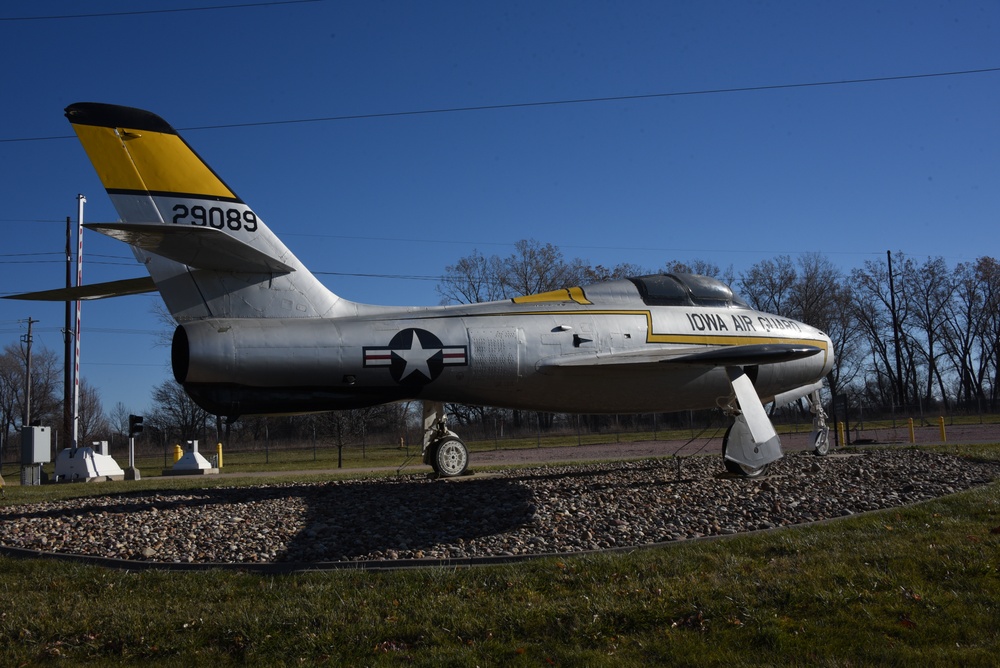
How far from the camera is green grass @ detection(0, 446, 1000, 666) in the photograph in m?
5.39

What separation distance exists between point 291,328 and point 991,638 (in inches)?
360

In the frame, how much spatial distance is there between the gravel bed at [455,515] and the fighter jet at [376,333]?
4.80ft

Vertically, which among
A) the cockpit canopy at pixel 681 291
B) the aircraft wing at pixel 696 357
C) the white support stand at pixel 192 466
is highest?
the cockpit canopy at pixel 681 291

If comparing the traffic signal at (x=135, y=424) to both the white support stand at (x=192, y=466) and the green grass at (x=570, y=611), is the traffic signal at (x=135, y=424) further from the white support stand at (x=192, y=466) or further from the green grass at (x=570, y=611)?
the green grass at (x=570, y=611)

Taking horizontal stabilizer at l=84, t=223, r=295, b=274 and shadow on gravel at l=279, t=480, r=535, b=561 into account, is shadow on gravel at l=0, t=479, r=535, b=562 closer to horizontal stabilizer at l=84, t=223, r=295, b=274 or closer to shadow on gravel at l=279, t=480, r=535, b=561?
shadow on gravel at l=279, t=480, r=535, b=561

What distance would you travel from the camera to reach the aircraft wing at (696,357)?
13.0 meters

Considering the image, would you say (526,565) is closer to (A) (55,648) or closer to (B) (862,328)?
(A) (55,648)

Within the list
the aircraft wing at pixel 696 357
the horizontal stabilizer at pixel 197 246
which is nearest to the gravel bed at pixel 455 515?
the aircraft wing at pixel 696 357

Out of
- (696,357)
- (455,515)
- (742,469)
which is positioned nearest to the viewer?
(455,515)

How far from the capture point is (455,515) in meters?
10.1

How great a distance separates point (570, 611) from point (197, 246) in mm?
7261

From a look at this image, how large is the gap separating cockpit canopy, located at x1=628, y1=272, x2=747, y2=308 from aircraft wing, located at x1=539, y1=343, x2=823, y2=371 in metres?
1.29

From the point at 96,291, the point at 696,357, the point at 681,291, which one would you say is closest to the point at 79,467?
the point at 96,291

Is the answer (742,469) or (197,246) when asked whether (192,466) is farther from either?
(742,469)
